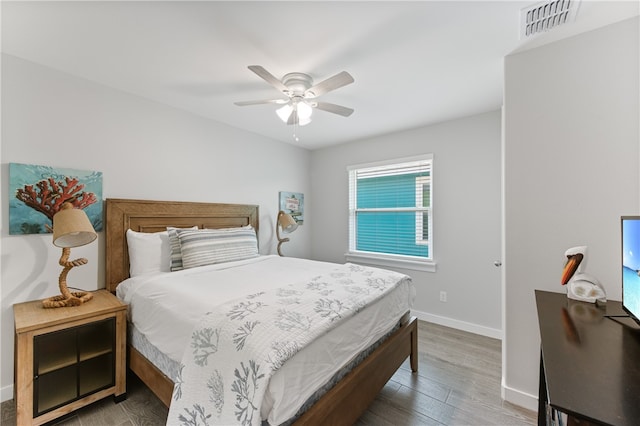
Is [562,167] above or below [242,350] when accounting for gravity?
above

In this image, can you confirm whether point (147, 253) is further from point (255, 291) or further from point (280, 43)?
point (280, 43)

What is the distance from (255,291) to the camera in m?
1.78

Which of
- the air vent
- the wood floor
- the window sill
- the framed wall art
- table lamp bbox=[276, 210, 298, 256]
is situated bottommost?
the wood floor

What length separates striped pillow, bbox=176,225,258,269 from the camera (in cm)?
242

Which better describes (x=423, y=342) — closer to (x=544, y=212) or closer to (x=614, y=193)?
(x=544, y=212)

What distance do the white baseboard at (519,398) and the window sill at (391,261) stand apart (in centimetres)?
150

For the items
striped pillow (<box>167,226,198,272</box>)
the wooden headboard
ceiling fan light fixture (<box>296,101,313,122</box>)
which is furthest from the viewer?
striped pillow (<box>167,226,198,272</box>)

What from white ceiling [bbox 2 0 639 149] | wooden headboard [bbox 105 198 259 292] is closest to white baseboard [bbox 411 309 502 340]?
white ceiling [bbox 2 0 639 149]

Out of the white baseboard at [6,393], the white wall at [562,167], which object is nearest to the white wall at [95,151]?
the white baseboard at [6,393]

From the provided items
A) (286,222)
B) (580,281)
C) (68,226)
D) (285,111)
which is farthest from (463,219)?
(68,226)

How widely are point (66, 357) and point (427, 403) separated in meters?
2.48

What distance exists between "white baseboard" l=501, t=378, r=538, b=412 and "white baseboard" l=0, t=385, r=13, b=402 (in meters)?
3.53

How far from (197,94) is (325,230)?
2.66 metres

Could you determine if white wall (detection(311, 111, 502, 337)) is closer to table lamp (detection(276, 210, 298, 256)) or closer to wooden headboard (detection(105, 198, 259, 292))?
table lamp (detection(276, 210, 298, 256))
